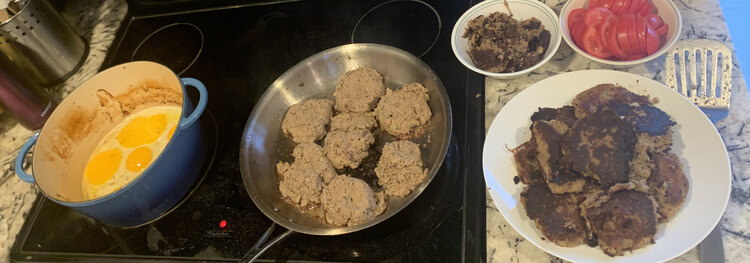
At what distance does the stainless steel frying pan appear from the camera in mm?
1365

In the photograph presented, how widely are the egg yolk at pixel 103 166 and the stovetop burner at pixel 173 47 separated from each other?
45 centimetres

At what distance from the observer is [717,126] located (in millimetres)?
1292

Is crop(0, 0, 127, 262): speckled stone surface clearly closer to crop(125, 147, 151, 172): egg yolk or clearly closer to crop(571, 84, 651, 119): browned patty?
crop(125, 147, 151, 172): egg yolk

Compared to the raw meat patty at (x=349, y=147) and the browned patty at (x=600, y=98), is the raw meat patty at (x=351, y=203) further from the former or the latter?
the browned patty at (x=600, y=98)

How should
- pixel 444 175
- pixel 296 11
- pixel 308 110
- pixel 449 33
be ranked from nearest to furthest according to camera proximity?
1. pixel 444 175
2. pixel 308 110
3. pixel 449 33
4. pixel 296 11

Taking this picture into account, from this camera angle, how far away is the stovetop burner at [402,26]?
5.78ft

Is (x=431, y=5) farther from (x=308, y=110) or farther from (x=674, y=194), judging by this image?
(x=674, y=194)

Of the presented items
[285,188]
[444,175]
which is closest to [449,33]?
[444,175]

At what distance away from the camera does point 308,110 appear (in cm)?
162

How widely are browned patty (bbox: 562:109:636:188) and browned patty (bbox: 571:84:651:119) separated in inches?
2.5

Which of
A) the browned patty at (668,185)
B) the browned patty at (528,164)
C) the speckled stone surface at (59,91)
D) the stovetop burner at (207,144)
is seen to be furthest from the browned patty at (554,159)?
the speckled stone surface at (59,91)

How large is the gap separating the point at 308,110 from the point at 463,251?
0.69m

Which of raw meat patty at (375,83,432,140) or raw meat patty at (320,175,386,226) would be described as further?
raw meat patty at (375,83,432,140)

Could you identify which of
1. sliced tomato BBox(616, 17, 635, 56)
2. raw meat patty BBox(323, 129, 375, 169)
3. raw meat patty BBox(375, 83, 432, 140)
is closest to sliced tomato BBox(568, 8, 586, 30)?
sliced tomato BBox(616, 17, 635, 56)
